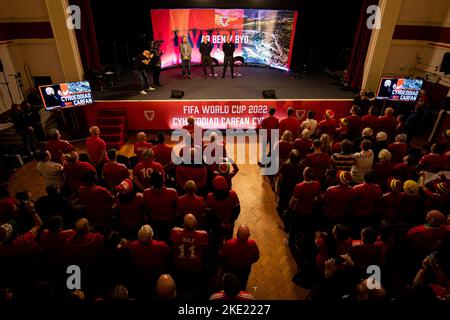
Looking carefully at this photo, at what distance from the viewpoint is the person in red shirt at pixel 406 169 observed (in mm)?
4348

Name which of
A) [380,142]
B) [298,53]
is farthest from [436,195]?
[298,53]

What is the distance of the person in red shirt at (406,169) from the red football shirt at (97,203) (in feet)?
14.1

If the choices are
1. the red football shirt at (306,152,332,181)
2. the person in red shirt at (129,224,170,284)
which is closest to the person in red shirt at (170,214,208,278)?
the person in red shirt at (129,224,170,284)

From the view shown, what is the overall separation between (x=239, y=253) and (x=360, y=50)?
8589mm

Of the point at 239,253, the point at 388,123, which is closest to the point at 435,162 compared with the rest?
the point at 388,123

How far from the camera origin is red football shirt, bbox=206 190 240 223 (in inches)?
144

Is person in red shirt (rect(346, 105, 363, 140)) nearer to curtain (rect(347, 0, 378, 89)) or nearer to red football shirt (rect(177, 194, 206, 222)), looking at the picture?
curtain (rect(347, 0, 378, 89))

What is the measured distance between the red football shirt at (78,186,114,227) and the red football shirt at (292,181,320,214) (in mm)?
2600

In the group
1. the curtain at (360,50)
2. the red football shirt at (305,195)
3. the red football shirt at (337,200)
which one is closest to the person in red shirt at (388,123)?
the red football shirt at (337,200)

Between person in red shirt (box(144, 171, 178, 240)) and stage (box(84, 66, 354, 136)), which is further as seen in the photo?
stage (box(84, 66, 354, 136))

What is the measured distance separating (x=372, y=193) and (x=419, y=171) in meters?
1.60

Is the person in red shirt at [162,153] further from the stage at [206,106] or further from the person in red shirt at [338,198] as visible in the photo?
the stage at [206,106]

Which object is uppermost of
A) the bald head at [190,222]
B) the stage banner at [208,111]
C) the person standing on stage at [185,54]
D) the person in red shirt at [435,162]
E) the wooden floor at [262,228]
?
the person standing on stage at [185,54]

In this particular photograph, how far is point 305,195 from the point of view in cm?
400
